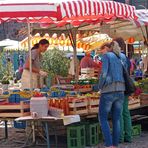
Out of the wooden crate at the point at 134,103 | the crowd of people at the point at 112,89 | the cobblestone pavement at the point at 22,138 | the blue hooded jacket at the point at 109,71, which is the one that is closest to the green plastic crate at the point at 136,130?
the cobblestone pavement at the point at 22,138

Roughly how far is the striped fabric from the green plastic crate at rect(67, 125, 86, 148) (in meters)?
1.90

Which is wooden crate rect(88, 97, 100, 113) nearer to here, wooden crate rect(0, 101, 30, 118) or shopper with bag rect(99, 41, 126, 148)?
shopper with bag rect(99, 41, 126, 148)

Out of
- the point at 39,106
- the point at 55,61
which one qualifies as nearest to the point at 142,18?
the point at 39,106

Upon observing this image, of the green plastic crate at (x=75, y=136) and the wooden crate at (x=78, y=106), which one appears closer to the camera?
the wooden crate at (x=78, y=106)

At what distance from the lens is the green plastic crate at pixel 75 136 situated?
8172 mm

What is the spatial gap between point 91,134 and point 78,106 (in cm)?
68

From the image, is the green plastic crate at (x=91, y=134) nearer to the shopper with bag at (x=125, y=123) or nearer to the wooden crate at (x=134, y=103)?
the shopper with bag at (x=125, y=123)

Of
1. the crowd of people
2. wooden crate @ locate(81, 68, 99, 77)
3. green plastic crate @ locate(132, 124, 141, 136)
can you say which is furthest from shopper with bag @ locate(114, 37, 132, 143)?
wooden crate @ locate(81, 68, 99, 77)

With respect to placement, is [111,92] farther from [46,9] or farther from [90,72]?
[90,72]

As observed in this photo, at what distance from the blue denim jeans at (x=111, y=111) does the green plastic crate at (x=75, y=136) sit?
0.52 meters

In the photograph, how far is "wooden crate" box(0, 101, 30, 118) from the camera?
7.86 meters

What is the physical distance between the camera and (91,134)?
334 inches

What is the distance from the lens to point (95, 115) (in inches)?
345

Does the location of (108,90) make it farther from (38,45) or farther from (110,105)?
(38,45)
